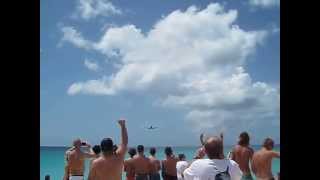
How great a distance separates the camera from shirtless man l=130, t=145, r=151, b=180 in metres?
10.3

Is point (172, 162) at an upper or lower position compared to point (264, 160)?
lower

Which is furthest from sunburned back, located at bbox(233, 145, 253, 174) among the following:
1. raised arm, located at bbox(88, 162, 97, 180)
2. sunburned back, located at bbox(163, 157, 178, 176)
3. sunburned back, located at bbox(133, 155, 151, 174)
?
raised arm, located at bbox(88, 162, 97, 180)

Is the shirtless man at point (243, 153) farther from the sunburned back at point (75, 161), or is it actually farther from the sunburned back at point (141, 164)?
the sunburned back at point (75, 161)

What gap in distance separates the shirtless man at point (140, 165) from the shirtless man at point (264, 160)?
7.71 feet

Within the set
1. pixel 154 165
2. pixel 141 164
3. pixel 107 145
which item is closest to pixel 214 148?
pixel 107 145

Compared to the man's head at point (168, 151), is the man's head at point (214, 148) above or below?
above

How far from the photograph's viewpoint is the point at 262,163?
28.7 ft

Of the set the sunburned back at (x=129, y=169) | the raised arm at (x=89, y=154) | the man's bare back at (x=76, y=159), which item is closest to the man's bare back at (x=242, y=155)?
the sunburned back at (x=129, y=169)

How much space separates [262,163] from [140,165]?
8.45 ft

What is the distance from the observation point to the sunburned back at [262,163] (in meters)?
8.71

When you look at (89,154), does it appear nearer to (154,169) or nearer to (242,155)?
(154,169)

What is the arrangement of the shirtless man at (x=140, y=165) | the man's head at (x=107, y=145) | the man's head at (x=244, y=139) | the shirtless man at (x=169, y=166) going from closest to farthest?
the man's head at (x=107, y=145) < the man's head at (x=244, y=139) < the shirtless man at (x=140, y=165) < the shirtless man at (x=169, y=166)
